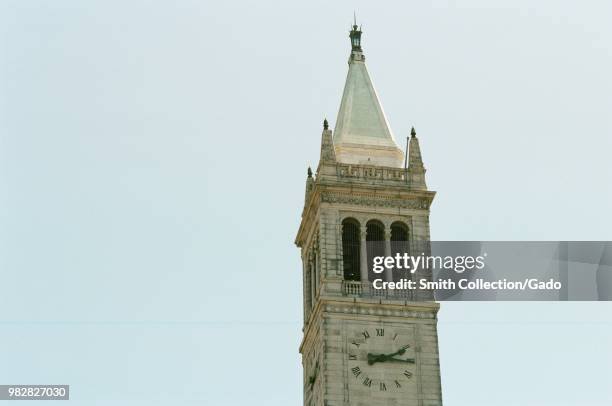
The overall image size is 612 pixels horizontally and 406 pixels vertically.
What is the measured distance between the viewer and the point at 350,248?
71375mm

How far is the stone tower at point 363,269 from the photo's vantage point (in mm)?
67375

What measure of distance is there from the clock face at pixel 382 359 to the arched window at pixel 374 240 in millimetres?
3344

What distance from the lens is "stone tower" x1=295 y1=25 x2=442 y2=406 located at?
6738 cm

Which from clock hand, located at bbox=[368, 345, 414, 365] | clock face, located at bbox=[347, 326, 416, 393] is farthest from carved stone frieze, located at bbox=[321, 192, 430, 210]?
clock hand, located at bbox=[368, 345, 414, 365]

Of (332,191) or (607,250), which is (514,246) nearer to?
(607,250)

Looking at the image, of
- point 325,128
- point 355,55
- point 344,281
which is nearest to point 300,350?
point 344,281

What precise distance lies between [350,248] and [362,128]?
7.45 m

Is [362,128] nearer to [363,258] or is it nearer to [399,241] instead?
[399,241]

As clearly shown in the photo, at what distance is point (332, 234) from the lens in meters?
70.7

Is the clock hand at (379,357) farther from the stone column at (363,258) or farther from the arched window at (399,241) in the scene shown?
the arched window at (399,241)

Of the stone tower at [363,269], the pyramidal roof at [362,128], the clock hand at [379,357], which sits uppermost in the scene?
the pyramidal roof at [362,128]

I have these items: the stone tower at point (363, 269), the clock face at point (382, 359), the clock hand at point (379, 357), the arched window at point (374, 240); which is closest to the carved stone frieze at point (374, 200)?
the stone tower at point (363, 269)

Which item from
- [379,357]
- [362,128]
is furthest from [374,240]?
[362,128]

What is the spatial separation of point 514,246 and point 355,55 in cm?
2385
